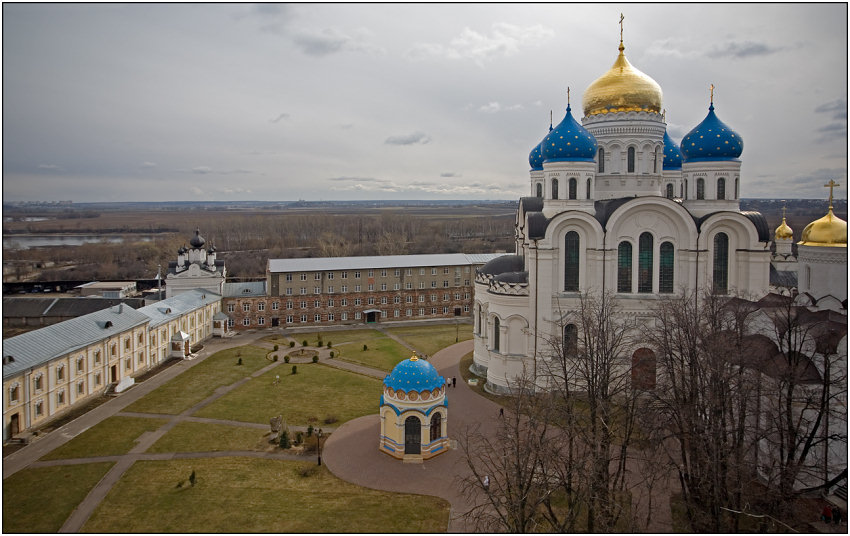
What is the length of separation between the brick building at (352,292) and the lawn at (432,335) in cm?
314

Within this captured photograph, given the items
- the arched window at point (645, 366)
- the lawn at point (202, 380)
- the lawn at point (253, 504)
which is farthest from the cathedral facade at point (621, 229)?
the lawn at point (202, 380)

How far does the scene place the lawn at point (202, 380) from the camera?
24250mm

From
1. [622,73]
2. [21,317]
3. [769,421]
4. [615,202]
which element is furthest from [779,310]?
[21,317]

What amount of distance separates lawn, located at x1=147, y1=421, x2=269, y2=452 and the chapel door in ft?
17.1

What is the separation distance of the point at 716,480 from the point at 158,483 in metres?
15.9

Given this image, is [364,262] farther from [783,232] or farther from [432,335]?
[783,232]

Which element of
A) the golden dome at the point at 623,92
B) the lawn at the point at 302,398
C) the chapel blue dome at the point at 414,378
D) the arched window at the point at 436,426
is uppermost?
the golden dome at the point at 623,92

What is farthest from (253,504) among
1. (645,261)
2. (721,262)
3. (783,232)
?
(783,232)

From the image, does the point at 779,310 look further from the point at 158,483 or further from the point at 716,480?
the point at 158,483

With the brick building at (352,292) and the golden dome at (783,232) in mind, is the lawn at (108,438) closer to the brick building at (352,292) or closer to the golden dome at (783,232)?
the brick building at (352,292)

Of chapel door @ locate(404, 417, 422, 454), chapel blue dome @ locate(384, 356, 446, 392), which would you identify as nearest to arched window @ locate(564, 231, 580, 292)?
chapel blue dome @ locate(384, 356, 446, 392)

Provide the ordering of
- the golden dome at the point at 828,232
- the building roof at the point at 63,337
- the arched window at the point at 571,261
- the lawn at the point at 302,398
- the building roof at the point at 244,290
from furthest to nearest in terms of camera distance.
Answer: the building roof at the point at 244,290 → the arched window at the point at 571,261 → the lawn at the point at 302,398 → the building roof at the point at 63,337 → the golden dome at the point at 828,232

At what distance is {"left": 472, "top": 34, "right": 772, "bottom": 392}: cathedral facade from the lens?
24.5 m

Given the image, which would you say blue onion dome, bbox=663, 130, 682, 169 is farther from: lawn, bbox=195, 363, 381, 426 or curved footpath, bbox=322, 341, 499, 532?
lawn, bbox=195, 363, 381, 426
